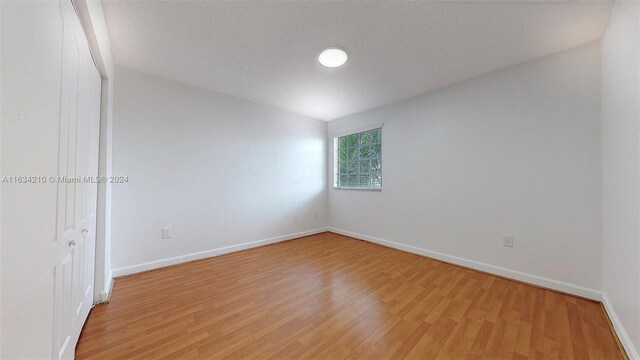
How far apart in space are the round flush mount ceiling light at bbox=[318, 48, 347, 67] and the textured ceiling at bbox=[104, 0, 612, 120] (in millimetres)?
78

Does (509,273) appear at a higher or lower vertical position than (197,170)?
lower

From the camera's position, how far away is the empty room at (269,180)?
99cm

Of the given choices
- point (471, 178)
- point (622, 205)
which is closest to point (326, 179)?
point (471, 178)

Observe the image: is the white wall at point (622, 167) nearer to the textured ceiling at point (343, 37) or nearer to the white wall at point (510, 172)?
the white wall at point (510, 172)

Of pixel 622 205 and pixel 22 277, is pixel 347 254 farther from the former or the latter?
pixel 22 277

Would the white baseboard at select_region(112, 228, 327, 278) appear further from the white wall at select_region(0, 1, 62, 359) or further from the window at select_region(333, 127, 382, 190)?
the white wall at select_region(0, 1, 62, 359)

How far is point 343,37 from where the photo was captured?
194 centimetres

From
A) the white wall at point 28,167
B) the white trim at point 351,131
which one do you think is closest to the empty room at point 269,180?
the white wall at point 28,167

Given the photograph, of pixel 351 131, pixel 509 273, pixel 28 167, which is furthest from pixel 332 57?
pixel 509 273

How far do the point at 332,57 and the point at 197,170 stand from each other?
224 centimetres

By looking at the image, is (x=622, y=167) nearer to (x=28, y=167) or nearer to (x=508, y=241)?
(x=508, y=241)

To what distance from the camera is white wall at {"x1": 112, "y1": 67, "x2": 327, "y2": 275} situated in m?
2.44

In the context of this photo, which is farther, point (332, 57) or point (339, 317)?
point (332, 57)

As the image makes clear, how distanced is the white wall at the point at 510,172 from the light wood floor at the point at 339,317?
36 centimetres
